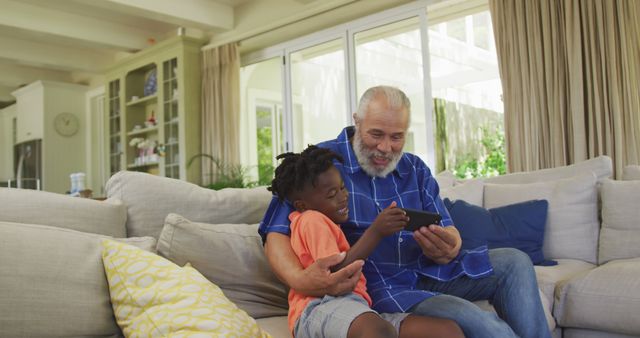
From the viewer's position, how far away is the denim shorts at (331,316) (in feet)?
4.03

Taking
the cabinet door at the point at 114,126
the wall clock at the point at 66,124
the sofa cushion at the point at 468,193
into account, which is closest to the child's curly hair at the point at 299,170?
→ the sofa cushion at the point at 468,193

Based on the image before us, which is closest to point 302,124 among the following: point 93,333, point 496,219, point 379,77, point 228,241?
point 379,77

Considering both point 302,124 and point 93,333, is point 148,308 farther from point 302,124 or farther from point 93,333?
point 302,124

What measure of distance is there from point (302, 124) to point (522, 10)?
2577 mm

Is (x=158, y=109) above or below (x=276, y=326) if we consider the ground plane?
above

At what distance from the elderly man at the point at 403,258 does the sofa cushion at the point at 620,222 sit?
42.3 inches

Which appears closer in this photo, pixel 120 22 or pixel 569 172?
pixel 569 172

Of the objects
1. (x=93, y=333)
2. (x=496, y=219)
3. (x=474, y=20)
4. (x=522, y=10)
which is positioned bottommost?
(x=93, y=333)

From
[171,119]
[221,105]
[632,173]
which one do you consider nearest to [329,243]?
[632,173]

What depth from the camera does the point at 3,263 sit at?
125 centimetres

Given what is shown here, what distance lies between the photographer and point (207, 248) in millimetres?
1610

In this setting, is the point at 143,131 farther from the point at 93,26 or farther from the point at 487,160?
the point at 487,160

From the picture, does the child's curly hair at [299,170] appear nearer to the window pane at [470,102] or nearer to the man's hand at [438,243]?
the man's hand at [438,243]

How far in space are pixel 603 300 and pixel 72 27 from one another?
5837 mm
